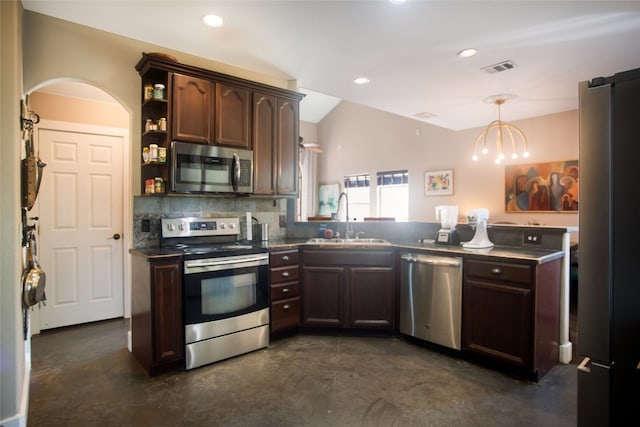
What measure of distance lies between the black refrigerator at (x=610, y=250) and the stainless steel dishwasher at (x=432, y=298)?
1.79 metres

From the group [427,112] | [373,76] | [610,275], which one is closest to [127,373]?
[610,275]

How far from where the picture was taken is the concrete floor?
202 cm

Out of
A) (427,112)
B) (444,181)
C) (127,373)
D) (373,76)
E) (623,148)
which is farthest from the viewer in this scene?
(444,181)

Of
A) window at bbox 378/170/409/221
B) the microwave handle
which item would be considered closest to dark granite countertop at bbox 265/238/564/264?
the microwave handle

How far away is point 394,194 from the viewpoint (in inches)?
306

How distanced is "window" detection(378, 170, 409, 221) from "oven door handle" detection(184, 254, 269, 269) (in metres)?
5.08

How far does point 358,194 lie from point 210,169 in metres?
5.83

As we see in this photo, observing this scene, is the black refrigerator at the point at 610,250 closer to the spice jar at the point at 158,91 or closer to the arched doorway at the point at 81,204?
the spice jar at the point at 158,91

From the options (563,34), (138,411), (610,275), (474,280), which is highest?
(563,34)

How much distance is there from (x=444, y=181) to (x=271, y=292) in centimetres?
490

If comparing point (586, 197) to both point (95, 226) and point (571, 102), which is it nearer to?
point (95, 226)

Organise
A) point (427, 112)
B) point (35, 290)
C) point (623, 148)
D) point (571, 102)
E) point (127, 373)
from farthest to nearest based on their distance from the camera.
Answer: point (427, 112), point (571, 102), point (127, 373), point (35, 290), point (623, 148)

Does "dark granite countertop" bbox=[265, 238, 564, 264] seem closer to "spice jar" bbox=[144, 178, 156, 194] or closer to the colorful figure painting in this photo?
"spice jar" bbox=[144, 178, 156, 194]

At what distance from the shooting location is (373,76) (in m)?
3.64
